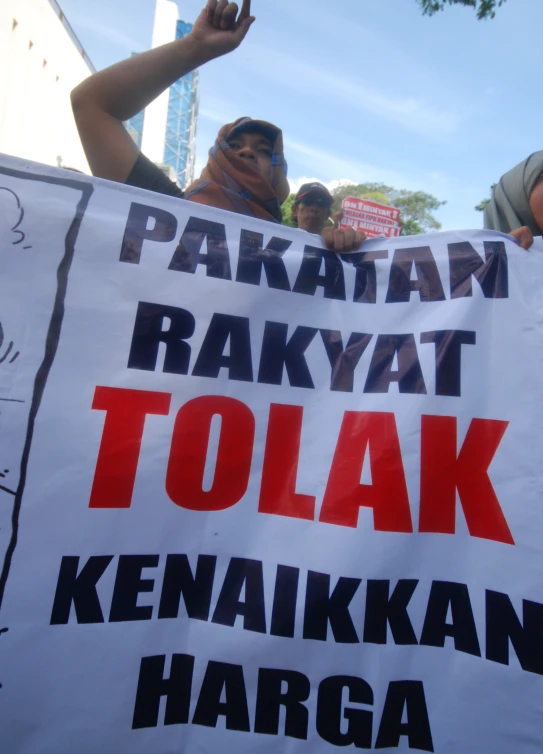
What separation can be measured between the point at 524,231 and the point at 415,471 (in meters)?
0.71

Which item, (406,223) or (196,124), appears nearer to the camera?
(406,223)

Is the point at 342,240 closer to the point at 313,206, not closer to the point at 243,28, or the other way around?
the point at 243,28

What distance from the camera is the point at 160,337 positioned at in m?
1.28

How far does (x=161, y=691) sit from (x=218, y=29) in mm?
1745

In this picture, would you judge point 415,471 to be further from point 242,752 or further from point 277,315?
point 242,752

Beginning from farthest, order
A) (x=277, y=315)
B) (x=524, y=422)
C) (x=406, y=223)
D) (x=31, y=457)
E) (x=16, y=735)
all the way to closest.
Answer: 1. (x=406, y=223)
2. (x=277, y=315)
3. (x=524, y=422)
4. (x=31, y=457)
5. (x=16, y=735)

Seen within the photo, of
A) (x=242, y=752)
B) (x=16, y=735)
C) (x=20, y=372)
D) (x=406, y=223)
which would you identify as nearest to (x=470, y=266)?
(x=20, y=372)

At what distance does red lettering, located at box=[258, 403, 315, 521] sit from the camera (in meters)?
1.23

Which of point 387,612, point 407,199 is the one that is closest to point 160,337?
point 387,612

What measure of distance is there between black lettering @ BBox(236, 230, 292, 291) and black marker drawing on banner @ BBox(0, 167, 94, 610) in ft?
1.31

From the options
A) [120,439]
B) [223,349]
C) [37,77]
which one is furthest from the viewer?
[37,77]

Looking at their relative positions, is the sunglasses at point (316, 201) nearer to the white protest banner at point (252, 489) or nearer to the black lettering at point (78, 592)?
the white protest banner at point (252, 489)

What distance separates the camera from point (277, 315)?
1376 mm

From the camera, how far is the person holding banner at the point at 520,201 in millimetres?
1549
